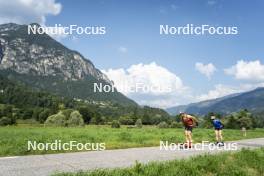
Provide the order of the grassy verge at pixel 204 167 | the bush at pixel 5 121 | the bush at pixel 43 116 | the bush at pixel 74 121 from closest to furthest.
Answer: the grassy verge at pixel 204 167 → the bush at pixel 74 121 → the bush at pixel 5 121 → the bush at pixel 43 116

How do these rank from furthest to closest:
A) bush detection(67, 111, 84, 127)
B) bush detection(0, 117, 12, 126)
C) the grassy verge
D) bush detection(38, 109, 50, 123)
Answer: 1. bush detection(38, 109, 50, 123)
2. bush detection(0, 117, 12, 126)
3. bush detection(67, 111, 84, 127)
4. the grassy verge

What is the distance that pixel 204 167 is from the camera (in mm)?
13312

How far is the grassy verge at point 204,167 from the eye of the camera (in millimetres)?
11258

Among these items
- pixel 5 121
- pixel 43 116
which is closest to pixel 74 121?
pixel 5 121

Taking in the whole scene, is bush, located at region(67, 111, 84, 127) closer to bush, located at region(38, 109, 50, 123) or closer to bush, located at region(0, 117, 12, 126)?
bush, located at region(0, 117, 12, 126)

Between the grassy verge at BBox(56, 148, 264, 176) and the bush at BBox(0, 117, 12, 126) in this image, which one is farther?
the bush at BBox(0, 117, 12, 126)

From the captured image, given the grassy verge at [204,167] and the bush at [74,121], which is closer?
the grassy verge at [204,167]

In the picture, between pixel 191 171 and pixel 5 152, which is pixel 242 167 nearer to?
pixel 191 171

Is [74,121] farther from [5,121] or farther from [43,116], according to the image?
[43,116]

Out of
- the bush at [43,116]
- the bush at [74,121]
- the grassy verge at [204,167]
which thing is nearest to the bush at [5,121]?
the bush at [74,121]

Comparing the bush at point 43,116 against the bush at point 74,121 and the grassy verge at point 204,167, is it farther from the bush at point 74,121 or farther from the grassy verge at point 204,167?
the grassy verge at point 204,167

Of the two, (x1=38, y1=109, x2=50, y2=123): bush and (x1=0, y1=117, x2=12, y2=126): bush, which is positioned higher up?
(x1=38, y1=109, x2=50, y2=123): bush

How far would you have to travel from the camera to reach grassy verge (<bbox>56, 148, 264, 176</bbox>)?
36.9 ft

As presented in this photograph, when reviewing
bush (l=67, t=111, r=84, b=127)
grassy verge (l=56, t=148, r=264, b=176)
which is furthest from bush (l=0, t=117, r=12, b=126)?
grassy verge (l=56, t=148, r=264, b=176)
